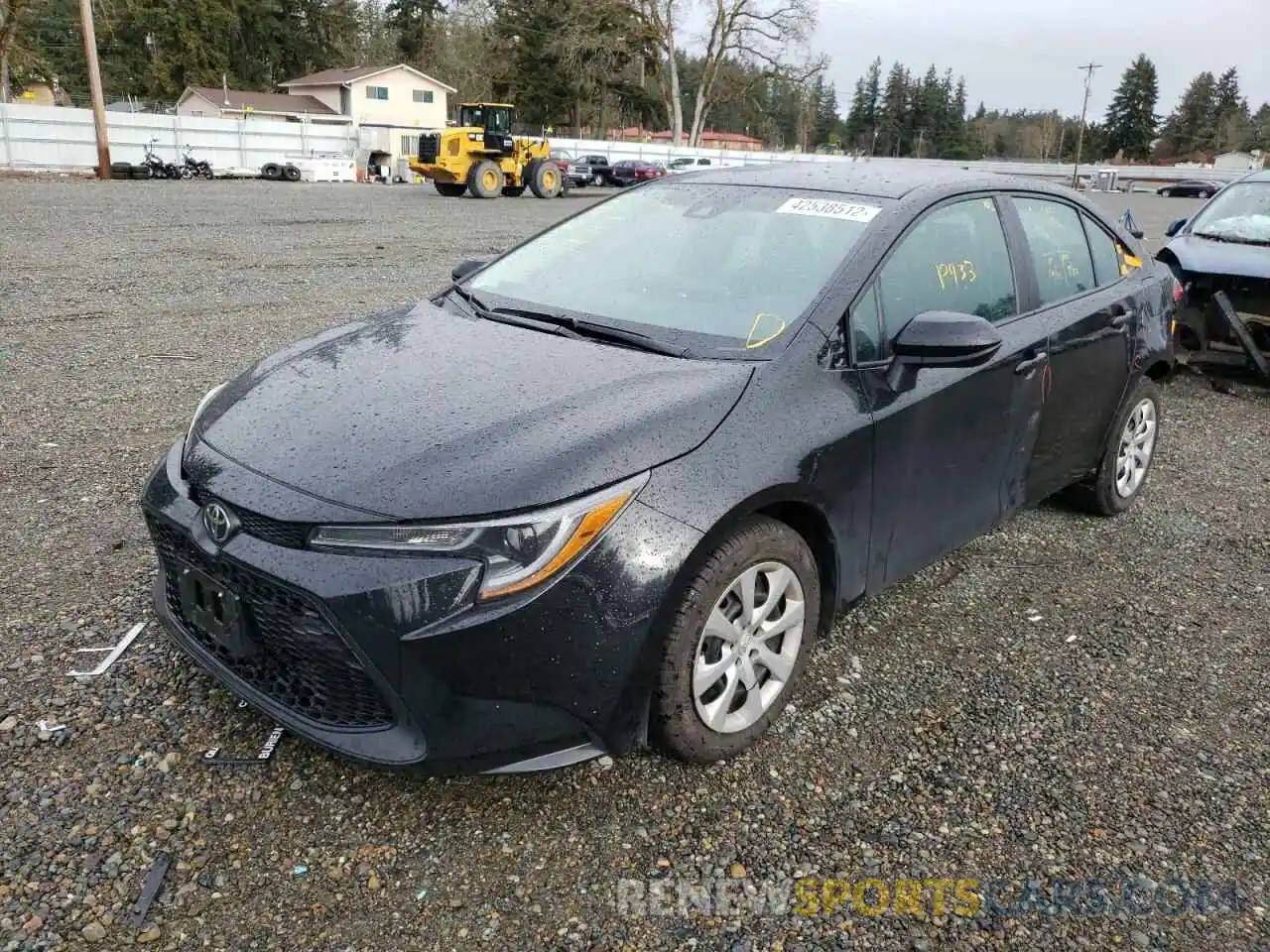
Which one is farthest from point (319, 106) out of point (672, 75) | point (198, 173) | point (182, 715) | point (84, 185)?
point (182, 715)

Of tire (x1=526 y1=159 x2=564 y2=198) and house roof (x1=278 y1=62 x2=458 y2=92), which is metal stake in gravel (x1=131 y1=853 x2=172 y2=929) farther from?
house roof (x1=278 y1=62 x2=458 y2=92)

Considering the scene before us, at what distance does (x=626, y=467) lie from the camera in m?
2.31

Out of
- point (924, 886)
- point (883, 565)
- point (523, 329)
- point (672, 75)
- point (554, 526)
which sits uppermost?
point (672, 75)

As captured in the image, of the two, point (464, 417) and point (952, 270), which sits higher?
point (952, 270)

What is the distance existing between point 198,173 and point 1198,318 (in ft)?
107

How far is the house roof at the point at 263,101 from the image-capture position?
183ft

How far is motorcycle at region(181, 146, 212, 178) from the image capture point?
3186cm

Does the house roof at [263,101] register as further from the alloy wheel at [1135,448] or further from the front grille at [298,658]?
the front grille at [298,658]

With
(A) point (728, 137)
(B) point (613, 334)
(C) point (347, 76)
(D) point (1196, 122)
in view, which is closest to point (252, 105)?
(C) point (347, 76)

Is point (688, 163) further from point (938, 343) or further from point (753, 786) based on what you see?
point (753, 786)

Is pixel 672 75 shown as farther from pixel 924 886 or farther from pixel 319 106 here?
pixel 924 886

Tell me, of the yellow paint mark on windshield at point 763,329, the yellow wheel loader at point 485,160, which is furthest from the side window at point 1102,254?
the yellow wheel loader at point 485,160

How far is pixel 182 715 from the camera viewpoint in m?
2.80

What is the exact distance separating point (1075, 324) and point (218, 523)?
3219 mm
